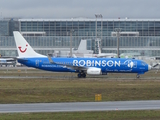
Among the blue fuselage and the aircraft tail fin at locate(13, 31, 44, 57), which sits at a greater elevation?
the aircraft tail fin at locate(13, 31, 44, 57)

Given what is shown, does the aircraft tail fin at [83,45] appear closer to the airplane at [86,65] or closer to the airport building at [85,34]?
the airport building at [85,34]

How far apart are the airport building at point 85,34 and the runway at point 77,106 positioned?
104928 mm

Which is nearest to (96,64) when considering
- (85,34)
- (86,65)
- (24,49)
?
(86,65)

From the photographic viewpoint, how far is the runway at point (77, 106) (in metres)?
31.7

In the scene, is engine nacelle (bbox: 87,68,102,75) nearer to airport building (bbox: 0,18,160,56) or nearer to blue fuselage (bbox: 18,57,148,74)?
blue fuselage (bbox: 18,57,148,74)

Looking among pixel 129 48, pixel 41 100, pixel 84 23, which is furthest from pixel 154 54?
pixel 41 100

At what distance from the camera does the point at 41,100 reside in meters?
38.5

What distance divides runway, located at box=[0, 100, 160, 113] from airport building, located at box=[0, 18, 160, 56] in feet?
344

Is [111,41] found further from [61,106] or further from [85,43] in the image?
[61,106]

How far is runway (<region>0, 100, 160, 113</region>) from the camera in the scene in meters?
31.7

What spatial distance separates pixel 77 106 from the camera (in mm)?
33750

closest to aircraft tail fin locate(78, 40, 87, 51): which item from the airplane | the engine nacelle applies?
the airplane

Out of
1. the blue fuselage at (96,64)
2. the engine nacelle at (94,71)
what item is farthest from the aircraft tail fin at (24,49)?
the engine nacelle at (94,71)

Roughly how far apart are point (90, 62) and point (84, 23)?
98.8 meters
